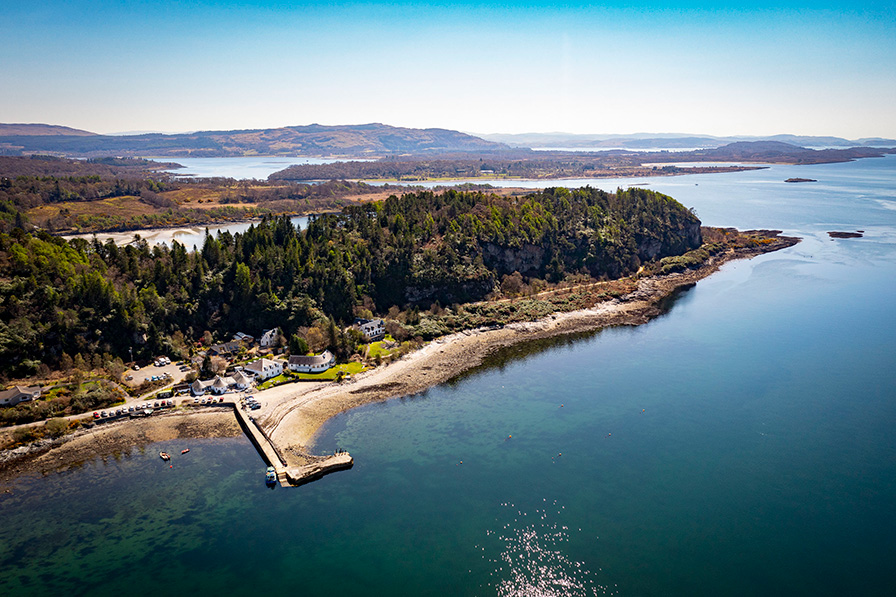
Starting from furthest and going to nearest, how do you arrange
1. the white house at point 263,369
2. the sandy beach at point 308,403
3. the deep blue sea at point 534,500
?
the white house at point 263,369 < the sandy beach at point 308,403 < the deep blue sea at point 534,500

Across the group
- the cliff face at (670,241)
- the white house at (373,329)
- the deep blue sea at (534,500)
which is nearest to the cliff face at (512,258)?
the cliff face at (670,241)

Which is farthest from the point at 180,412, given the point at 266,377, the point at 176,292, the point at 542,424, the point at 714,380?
the point at 714,380

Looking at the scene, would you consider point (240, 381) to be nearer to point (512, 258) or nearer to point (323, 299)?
point (323, 299)

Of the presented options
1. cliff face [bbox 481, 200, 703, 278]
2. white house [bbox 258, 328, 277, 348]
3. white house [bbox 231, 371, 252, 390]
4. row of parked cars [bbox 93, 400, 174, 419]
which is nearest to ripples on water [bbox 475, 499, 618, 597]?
white house [bbox 231, 371, 252, 390]

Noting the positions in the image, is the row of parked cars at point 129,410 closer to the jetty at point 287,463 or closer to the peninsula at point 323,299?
the peninsula at point 323,299

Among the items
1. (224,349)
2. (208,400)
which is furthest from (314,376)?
(224,349)

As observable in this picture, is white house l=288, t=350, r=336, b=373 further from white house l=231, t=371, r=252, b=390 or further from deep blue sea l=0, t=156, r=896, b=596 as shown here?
deep blue sea l=0, t=156, r=896, b=596
